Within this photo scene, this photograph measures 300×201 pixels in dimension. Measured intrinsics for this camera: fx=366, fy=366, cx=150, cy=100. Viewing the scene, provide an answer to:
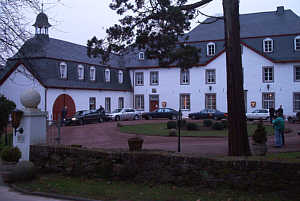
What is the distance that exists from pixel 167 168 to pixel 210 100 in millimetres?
33465

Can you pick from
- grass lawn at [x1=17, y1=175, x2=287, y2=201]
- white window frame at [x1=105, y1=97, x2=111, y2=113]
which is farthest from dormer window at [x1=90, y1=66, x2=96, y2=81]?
grass lawn at [x1=17, y1=175, x2=287, y2=201]

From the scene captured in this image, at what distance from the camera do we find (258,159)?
7.92m

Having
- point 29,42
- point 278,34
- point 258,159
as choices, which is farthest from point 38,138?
point 278,34

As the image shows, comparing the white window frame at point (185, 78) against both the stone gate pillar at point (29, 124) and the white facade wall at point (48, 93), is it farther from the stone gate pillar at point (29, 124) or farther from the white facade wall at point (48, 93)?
the stone gate pillar at point (29, 124)

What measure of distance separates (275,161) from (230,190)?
1146mm

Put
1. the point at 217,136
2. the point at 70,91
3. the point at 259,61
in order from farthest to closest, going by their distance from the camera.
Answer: the point at 259,61 < the point at 70,91 < the point at 217,136

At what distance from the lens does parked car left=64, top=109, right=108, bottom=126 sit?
3262 cm

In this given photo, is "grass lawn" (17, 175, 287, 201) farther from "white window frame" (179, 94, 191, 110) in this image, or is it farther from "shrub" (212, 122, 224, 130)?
"white window frame" (179, 94, 191, 110)

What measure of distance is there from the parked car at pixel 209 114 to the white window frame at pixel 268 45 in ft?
29.0

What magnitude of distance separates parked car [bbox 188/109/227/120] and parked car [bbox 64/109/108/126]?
9.91m

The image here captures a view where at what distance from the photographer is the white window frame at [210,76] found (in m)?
41.2

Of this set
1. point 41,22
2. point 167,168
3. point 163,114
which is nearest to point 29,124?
point 167,168

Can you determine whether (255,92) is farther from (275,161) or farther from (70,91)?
(275,161)

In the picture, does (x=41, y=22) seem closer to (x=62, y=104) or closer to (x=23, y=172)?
(x=62, y=104)
